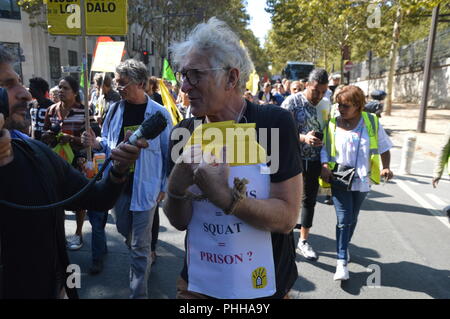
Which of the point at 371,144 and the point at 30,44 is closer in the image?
the point at 371,144

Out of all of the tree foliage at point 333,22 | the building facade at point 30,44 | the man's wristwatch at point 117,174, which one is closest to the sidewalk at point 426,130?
the tree foliage at point 333,22

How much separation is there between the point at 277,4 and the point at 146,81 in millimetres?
24841

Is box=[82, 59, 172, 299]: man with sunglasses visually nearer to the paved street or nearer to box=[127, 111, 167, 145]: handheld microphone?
the paved street

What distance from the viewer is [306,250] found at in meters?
4.04

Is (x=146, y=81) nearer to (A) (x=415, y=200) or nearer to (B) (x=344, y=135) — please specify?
(B) (x=344, y=135)

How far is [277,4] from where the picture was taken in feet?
84.0

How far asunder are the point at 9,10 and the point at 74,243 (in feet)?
83.0

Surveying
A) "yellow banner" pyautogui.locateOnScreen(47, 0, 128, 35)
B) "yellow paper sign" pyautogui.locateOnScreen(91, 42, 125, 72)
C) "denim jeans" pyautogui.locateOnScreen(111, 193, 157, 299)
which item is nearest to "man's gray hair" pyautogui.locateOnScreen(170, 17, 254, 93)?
"denim jeans" pyautogui.locateOnScreen(111, 193, 157, 299)

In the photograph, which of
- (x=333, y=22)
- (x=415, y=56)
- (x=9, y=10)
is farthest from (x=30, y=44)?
(x=415, y=56)

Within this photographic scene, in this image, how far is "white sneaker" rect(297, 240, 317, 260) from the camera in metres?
3.97

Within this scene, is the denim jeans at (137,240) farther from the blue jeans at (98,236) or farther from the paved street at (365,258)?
the blue jeans at (98,236)

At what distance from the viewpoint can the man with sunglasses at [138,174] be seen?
3072mm

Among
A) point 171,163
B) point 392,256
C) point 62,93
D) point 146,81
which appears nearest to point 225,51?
point 171,163

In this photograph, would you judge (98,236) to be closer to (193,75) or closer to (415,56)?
(193,75)
